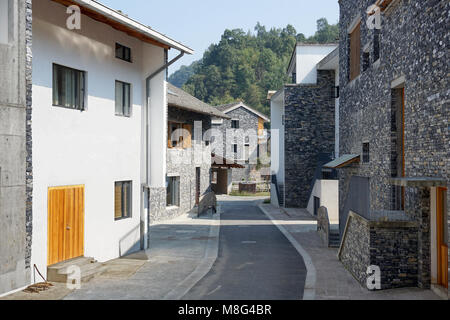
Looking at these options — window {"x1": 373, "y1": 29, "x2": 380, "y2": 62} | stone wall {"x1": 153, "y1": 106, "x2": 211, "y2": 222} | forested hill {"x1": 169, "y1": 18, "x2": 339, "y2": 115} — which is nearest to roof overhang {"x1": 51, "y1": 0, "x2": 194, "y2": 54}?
window {"x1": 373, "y1": 29, "x2": 380, "y2": 62}

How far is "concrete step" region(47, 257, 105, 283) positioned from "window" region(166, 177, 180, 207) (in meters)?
11.2

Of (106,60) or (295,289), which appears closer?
(295,289)

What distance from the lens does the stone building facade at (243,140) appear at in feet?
155

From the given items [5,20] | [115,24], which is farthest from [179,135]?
[5,20]

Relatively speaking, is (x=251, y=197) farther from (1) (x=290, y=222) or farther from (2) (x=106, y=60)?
(2) (x=106, y=60)

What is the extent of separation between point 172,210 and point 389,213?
13.4 m

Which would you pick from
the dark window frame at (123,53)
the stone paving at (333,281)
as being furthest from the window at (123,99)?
the stone paving at (333,281)

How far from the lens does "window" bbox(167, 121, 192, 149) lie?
21.8 metres

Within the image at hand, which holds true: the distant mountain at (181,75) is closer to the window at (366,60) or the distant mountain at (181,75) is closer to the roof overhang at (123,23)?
the window at (366,60)

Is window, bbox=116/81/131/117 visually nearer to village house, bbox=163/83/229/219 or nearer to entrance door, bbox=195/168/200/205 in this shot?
village house, bbox=163/83/229/219

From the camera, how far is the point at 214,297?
9016 millimetres

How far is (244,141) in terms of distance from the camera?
49.1 m

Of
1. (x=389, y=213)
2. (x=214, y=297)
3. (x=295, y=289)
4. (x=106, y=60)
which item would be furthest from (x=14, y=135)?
(x=389, y=213)
